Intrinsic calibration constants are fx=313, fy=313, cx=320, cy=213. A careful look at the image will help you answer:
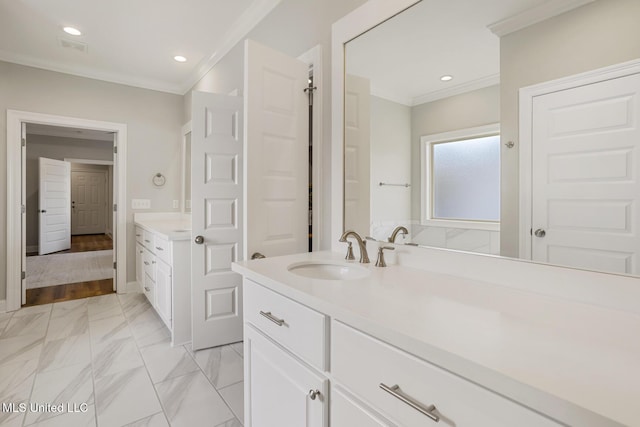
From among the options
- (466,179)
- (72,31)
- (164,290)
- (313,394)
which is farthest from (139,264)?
(466,179)

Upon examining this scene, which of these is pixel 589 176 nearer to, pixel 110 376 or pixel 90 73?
pixel 110 376

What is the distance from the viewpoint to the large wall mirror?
0.82 m

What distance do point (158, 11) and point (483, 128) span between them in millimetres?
2618

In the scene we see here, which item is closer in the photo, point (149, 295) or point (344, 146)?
point (344, 146)

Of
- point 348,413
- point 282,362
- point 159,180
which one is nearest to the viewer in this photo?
point 348,413

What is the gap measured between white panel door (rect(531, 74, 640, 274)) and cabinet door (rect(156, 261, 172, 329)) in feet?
8.19

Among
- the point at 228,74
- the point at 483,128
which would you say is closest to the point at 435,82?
the point at 483,128

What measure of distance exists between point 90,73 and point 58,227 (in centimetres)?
471

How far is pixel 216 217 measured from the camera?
7.67 ft

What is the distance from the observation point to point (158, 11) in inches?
96.6

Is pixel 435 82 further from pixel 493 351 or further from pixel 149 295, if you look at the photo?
pixel 149 295

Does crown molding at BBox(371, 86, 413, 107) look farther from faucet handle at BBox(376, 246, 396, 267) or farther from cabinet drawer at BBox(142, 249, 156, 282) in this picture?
cabinet drawer at BBox(142, 249, 156, 282)

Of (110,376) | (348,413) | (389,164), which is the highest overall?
(389,164)

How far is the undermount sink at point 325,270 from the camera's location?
1358 millimetres
